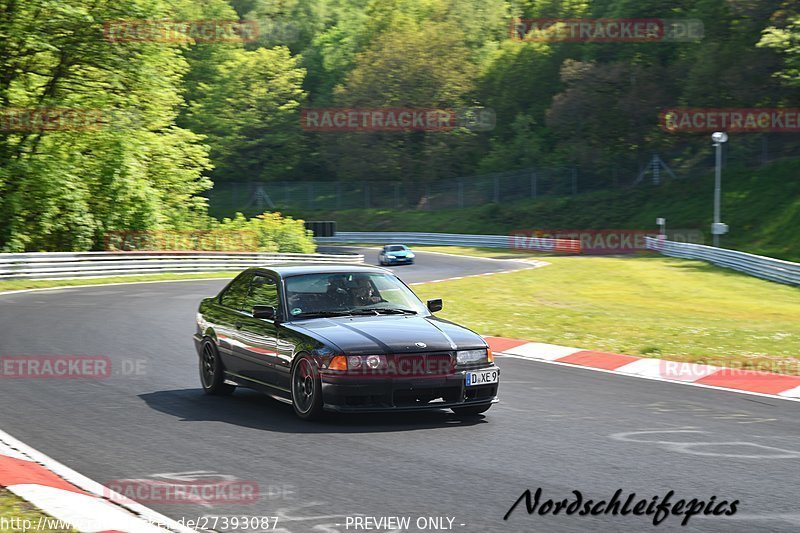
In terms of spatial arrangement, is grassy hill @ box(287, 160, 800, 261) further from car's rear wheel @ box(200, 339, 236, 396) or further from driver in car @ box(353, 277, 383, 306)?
car's rear wheel @ box(200, 339, 236, 396)

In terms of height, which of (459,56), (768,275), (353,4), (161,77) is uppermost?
(353,4)

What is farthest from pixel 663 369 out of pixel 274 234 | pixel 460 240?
pixel 460 240

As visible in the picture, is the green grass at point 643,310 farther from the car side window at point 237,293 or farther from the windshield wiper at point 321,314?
the car side window at point 237,293

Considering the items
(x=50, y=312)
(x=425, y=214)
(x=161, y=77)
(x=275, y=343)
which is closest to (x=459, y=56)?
(x=425, y=214)

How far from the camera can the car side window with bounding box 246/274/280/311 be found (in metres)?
10.8

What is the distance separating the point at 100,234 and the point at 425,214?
45.1 m

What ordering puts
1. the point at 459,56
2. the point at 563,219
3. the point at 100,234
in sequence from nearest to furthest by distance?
the point at 100,234
the point at 563,219
the point at 459,56

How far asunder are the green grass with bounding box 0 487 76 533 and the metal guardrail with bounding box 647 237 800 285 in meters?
35.1

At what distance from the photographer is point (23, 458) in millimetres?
8039

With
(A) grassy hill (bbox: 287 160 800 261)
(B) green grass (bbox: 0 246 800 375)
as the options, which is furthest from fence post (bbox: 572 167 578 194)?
(B) green grass (bbox: 0 246 800 375)

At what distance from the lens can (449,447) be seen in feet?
28.4

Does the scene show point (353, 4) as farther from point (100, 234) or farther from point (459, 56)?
point (100, 234)

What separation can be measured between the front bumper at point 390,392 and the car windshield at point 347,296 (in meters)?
1.22

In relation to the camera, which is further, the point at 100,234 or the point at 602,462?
the point at 100,234
